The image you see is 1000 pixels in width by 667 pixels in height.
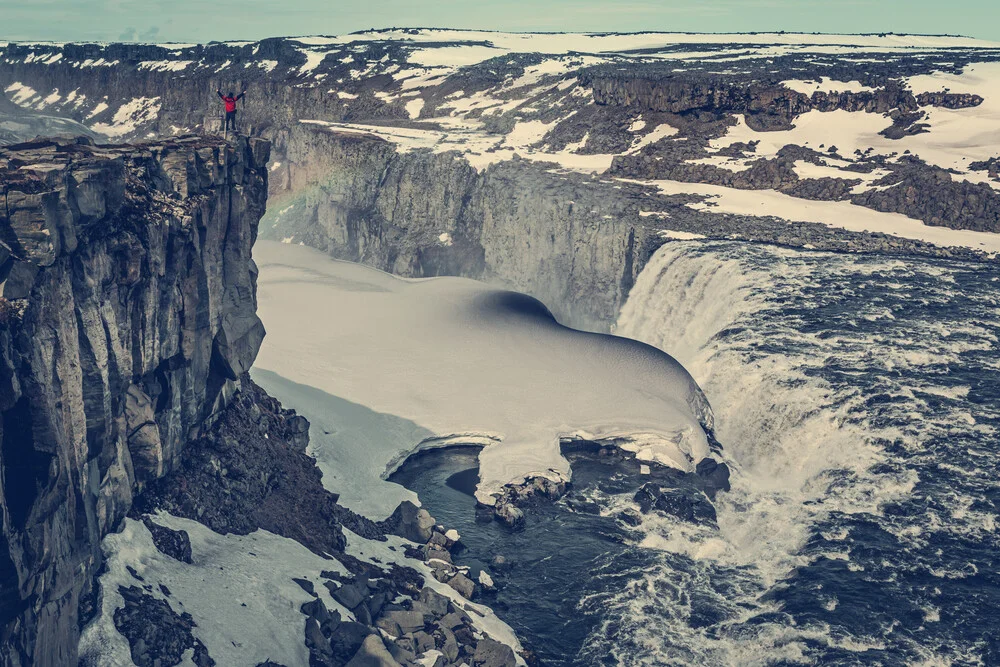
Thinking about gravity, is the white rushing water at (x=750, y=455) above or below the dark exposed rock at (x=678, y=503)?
above

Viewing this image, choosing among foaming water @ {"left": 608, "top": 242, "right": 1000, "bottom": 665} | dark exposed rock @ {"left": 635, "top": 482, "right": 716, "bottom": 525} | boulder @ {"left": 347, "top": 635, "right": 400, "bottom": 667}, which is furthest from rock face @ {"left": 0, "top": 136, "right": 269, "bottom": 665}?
dark exposed rock @ {"left": 635, "top": 482, "right": 716, "bottom": 525}

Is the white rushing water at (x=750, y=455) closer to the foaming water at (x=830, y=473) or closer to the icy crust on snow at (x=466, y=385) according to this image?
the foaming water at (x=830, y=473)

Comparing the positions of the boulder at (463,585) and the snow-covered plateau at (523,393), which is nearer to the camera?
the snow-covered plateau at (523,393)

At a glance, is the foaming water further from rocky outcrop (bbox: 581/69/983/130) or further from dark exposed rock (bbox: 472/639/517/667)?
rocky outcrop (bbox: 581/69/983/130)

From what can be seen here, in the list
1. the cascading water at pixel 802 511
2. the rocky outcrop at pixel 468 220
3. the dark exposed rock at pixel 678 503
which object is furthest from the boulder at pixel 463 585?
the rocky outcrop at pixel 468 220

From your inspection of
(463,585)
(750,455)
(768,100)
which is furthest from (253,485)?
(768,100)

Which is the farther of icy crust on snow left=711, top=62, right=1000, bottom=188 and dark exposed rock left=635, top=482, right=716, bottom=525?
icy crust on snow left=711, top=62, right=1000, bottom=188
